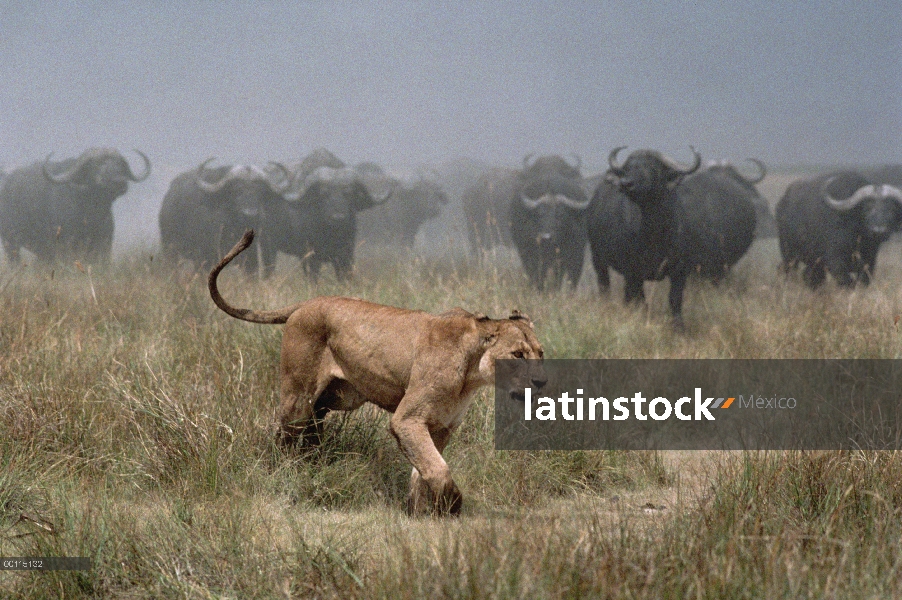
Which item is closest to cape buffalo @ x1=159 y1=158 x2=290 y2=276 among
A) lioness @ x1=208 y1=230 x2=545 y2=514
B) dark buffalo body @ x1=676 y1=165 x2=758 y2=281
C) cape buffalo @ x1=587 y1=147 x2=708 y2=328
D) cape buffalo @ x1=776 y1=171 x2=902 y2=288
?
cape buffalo @ x1=587 y1=147 x2=708 y2=328

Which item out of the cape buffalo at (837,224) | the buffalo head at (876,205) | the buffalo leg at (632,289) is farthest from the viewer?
the buffalo head at (876,205)

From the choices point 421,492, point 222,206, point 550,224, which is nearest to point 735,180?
point 550,224

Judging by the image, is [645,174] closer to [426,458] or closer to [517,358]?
[517,358]

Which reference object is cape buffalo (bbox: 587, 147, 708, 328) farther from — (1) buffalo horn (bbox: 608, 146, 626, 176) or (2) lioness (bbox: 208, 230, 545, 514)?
(2) lioness (bbox: 208, 230, 545, 514)

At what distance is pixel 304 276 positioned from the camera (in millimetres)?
10438

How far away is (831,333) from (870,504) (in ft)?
13.9

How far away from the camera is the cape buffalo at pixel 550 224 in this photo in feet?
50.0

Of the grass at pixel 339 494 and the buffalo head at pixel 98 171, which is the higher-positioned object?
the buffalo head at pixel 98 171

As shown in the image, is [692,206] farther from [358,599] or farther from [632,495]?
[358,599]

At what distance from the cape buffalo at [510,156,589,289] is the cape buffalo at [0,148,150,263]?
6.96m

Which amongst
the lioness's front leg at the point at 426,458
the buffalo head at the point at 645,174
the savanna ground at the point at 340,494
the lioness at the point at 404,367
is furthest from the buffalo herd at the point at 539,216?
the lioness's front leg at the point at 426,458

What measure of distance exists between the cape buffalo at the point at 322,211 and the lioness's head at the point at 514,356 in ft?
34.2

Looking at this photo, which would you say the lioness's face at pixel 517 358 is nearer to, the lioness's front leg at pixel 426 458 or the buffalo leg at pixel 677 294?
the lioness's front leg at pixel 426 458

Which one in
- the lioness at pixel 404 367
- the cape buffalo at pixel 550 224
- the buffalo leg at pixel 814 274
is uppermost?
the lioness at pixel 404 367
